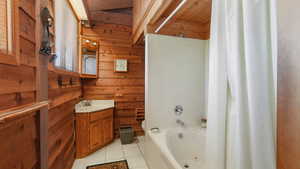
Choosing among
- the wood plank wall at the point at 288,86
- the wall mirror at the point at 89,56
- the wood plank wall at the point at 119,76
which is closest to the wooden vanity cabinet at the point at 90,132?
the wood plank wall at the point at 119,76

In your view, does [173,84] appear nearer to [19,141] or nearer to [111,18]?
[19,141]

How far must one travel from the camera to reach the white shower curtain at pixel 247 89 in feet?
1.65

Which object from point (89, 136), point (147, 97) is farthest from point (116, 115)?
point (147, 97)

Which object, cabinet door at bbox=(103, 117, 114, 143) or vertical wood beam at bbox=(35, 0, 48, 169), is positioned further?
cabinet door at bbox=(103, 117, 114, 143)

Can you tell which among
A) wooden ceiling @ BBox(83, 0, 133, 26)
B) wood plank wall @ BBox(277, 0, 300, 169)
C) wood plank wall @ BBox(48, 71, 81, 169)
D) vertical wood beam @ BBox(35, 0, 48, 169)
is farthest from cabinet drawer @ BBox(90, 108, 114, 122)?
wood plank wall @ BBox(277, 0, 300, 169)

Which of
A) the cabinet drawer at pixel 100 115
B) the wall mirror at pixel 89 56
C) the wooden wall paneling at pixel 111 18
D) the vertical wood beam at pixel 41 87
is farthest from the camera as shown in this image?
the wooden wall paneling at pixel 111 18

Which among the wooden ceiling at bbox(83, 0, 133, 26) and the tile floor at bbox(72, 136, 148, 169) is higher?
the wooden ceiling at bbox(83, 0, 133, 26)

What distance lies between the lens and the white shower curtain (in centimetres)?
50

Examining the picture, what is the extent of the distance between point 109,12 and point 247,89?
3.24m

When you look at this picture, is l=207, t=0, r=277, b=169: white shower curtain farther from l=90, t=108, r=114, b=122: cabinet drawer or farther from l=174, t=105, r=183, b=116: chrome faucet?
l=90, t=108, r=114, b=122: cabinet drawer

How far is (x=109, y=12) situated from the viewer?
2.95 meters

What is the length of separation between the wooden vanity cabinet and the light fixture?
1.81m

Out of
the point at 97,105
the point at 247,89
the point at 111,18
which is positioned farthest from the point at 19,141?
the point at 111,18

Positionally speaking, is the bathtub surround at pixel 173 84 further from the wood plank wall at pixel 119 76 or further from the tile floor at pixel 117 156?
the wood plank wall at pixel 119 76
